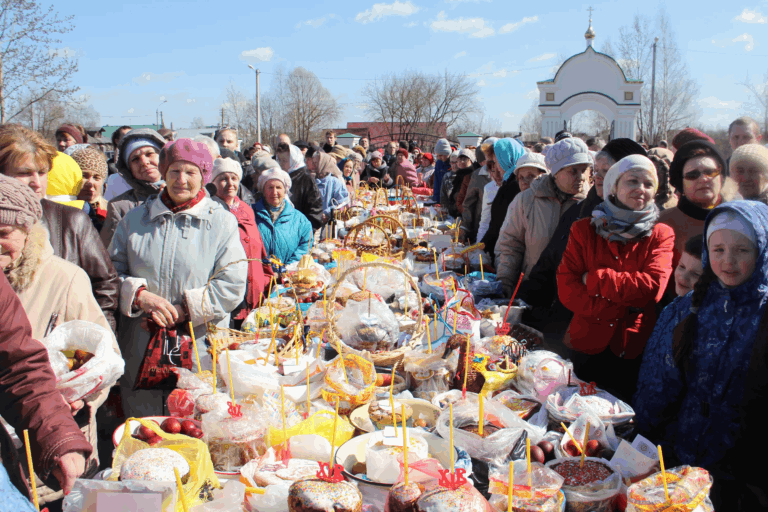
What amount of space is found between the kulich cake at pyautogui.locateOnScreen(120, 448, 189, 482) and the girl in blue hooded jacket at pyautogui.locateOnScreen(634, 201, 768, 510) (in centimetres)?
169

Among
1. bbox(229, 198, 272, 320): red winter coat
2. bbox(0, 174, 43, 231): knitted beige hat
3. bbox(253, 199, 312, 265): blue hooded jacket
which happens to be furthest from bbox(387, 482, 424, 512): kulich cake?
bbox(253, 199, 312, 265): blue hooded jacket

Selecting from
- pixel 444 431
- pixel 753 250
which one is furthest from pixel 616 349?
pixel 444 431

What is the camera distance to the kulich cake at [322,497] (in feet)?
4.24

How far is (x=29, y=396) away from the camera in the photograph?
146 centimetres

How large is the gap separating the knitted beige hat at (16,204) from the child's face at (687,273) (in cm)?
253

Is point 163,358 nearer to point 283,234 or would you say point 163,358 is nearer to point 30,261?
point 30,261

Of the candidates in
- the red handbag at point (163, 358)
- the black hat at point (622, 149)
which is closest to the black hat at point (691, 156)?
the black hat at point (622, 149)

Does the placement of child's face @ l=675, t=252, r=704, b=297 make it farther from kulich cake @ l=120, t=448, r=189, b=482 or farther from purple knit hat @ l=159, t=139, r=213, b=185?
purple knit hat @ l=159, t=139, r=213, b=185

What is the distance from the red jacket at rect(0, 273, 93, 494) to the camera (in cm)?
142

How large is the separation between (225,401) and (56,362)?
0.58m

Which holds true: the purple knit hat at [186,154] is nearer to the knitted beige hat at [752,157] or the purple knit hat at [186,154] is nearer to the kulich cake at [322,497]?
the kulich cake at [322,497]

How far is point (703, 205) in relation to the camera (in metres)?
2.88

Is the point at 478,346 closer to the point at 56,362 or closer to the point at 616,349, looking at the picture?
the point at 616,349

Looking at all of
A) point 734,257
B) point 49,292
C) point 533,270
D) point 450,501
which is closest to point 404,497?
point 450,501
